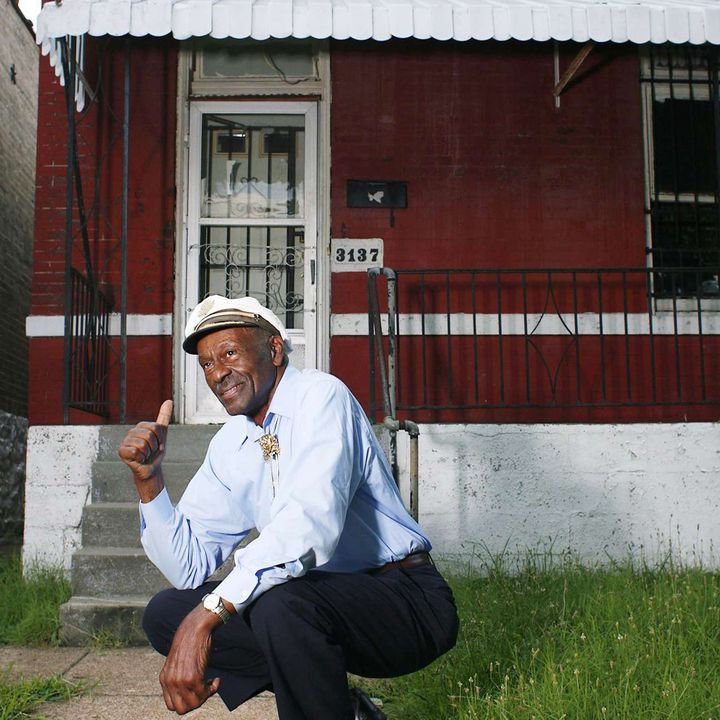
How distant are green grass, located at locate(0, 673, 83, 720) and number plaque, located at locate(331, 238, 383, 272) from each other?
142 inches

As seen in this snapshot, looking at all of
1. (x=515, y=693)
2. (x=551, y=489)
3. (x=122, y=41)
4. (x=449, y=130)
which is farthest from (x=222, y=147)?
(x=515, y=693)

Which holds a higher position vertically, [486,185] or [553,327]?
[486,185]

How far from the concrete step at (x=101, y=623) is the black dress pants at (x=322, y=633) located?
1.90 m

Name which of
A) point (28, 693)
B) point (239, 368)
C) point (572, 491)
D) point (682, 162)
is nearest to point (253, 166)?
point (682, 162)

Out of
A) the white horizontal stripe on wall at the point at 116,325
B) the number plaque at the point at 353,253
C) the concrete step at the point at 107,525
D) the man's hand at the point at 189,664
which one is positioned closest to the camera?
the man's hand at the point at 189,664

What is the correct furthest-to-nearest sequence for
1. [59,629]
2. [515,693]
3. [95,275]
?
[95,275] < [59,629] < [515,693]

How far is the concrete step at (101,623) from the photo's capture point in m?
4.33

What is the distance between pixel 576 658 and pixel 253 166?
4.63 m

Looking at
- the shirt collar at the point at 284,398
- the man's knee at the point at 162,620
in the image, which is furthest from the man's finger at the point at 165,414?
the man's knee at the point at 162,620

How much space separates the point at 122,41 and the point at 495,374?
355cm

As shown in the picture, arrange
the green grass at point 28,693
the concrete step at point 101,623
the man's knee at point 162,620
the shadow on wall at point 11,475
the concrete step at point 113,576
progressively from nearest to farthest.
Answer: the man's knee at point 162,620 < the green grass at point 28,693 < the concrete step at point 101,623 < the concrete step at point 113,576 < the shadow on wall at point 11,475

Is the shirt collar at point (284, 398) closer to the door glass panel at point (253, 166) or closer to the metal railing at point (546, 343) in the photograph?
the metal railing at point (546, 343)

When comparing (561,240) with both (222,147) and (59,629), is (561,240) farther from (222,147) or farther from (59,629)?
(59,629)

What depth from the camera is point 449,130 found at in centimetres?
664
